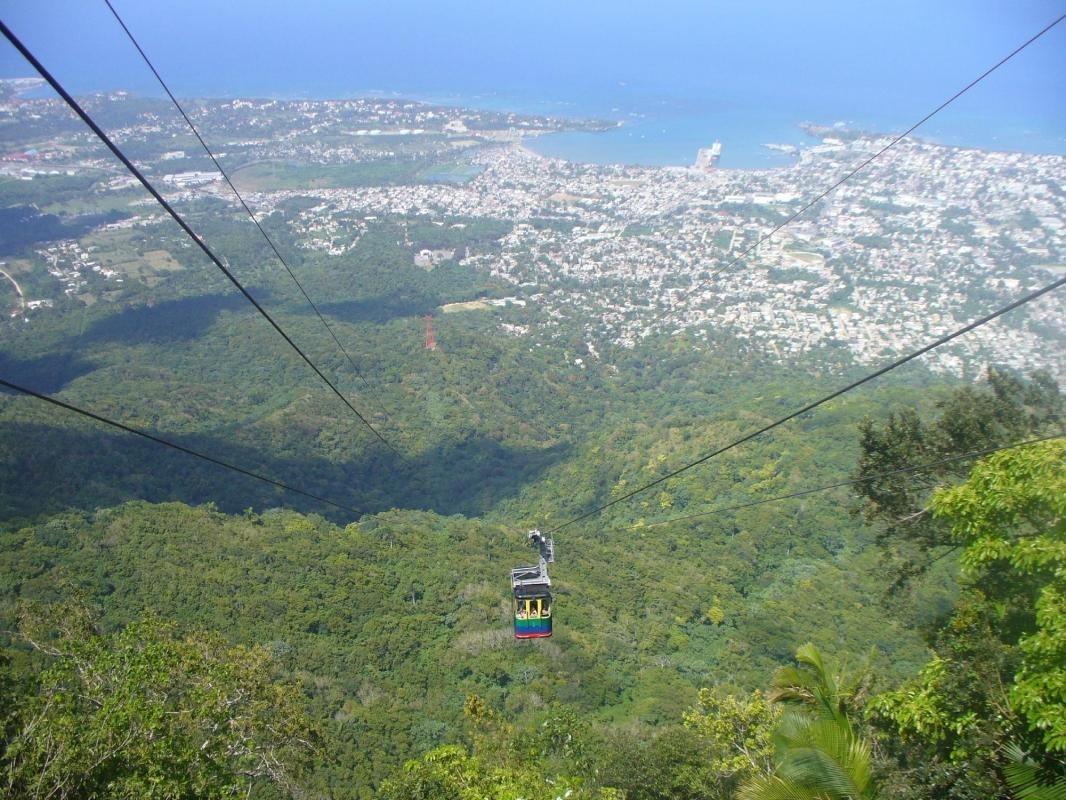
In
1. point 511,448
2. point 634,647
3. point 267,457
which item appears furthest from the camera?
point 511,448

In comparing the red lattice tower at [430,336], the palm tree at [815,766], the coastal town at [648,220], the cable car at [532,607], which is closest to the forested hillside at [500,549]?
the palm tree at [815,766]

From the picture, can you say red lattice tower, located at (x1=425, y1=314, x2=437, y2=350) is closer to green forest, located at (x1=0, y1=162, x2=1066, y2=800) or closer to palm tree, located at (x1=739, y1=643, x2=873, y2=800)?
green forest, located at (x1=0, y1=162, x2=1066, y2=800)

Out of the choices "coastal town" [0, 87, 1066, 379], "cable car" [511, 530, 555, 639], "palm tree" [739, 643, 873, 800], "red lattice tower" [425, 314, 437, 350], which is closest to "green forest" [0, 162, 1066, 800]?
"palm tree" [739, 643, 873, 800]

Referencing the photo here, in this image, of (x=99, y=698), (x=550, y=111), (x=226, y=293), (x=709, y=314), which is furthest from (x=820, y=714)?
(x=550, y=111)

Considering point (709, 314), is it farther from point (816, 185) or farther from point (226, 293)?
point (226, 293)

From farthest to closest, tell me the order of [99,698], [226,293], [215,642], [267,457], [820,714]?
[226,293] → [267,457] → [215,642] → [99,698] → [820,714]
